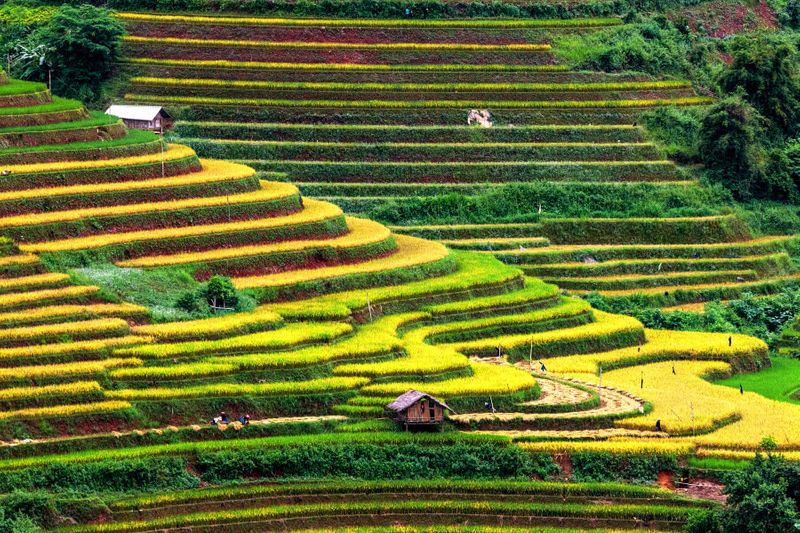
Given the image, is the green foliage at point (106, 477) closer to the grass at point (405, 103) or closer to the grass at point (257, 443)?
the grass at point (257, 443)

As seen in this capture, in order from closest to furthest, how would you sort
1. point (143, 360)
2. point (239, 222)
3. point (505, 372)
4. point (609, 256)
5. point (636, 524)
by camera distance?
point (636, 524)
point (143, 360)
point (505, 372)
point (239, 222)
point (609, 256)

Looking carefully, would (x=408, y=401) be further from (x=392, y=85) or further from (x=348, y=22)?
(x=348, y=22)

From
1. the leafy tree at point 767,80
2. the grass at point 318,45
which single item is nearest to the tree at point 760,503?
the grass at point 318,45

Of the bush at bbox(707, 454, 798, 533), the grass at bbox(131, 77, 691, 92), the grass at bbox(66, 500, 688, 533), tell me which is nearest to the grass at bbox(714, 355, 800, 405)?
the grass at bbox(66, 500, 688, 533)

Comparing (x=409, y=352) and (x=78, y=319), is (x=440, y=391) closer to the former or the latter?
(x=409, y=352)

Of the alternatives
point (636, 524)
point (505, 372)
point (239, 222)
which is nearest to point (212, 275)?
point (239, 222)

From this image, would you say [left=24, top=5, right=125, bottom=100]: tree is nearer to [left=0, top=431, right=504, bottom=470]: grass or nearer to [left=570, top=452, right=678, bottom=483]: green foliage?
[left=0, top=431, right=504, bottom=470]: grass

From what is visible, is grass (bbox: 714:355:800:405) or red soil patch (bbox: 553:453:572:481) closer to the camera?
red soil patch (bbox: 553:453:572:481)
